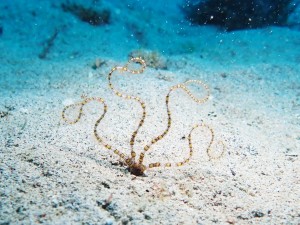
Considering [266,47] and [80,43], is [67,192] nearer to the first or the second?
[80,43]

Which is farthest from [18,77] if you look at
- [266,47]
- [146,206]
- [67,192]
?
[266,47]

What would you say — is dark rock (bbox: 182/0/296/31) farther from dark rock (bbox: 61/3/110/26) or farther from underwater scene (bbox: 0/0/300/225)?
dark rock (bbox: 61/3/110/26)

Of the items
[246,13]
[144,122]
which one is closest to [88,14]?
[246,13]

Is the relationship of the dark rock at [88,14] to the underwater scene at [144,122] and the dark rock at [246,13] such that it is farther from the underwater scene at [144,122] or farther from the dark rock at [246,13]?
the dark rock at [246,13]

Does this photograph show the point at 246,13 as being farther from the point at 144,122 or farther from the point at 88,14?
the point at 144,122

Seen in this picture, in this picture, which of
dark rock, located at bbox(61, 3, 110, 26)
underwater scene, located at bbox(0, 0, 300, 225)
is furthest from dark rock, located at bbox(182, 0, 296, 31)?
dark rock, located at bbox(61, 3, 110, 26)

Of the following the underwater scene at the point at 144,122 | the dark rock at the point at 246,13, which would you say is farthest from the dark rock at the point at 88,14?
the dark rock at the point at 246,13
